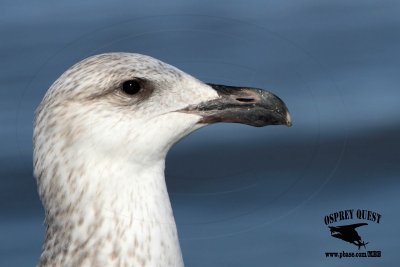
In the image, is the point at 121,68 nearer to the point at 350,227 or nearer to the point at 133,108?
the point at 133,108

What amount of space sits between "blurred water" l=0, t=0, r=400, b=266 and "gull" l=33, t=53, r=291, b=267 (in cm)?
281

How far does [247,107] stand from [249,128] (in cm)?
384

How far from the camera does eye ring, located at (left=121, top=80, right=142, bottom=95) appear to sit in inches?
262

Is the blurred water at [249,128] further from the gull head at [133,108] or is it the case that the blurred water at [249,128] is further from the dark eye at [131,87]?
the dark eye at [131,87]

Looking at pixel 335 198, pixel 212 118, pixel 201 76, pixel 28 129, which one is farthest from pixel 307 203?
pixel 212 118

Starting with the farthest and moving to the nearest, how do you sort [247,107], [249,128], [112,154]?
[249,128] < [247,107] < [112,154]

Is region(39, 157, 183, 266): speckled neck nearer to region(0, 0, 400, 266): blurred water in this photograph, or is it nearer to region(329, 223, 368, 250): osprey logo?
region(0, 0, 400, 266): blurred water

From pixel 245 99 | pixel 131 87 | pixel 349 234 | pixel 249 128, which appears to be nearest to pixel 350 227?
pixel 349 234

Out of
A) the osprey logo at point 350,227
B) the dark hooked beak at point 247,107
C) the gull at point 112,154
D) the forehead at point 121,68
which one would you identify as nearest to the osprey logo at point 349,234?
the osprey logo at point 350,227

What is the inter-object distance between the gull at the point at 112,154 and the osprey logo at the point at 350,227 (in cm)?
292

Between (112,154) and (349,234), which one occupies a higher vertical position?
(349,234)

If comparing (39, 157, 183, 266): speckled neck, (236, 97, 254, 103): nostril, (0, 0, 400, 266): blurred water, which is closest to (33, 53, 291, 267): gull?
(39, 157, 183, 266): speckled neck

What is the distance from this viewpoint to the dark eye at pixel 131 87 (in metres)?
6.64

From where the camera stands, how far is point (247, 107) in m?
6.80
